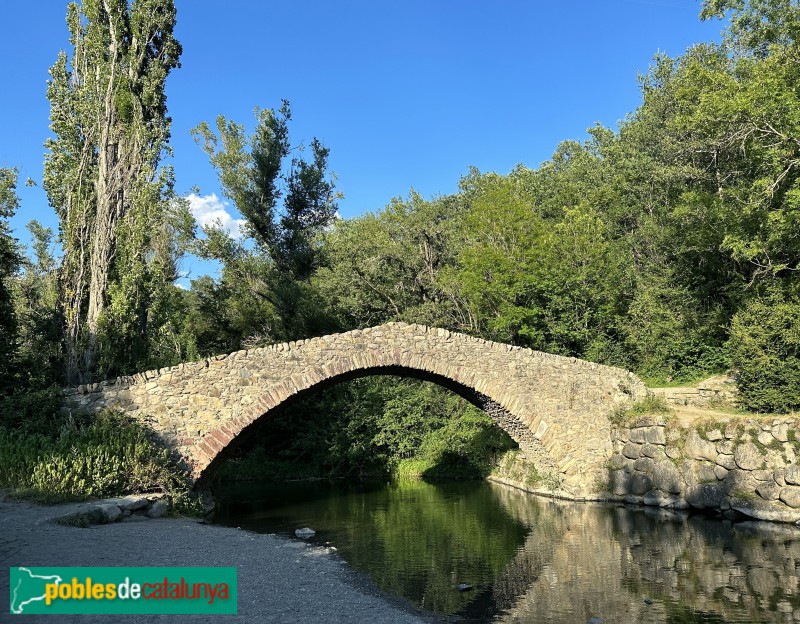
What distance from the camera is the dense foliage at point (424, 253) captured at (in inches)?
575

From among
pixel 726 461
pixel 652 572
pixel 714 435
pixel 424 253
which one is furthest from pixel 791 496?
pixel 424 253

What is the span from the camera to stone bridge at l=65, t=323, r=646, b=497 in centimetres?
1259

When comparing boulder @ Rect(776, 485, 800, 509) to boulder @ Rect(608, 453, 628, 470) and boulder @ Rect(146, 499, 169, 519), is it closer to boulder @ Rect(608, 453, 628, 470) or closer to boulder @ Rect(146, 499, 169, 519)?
boulder @ Rect(608, 453, 628, 470)

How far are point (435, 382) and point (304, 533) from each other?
5792 millimetres

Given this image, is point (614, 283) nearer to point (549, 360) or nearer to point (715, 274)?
point (715, 274)

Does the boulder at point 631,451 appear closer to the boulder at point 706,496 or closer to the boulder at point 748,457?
the boulder at point 706,496

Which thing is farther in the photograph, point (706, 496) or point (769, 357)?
point (769, 357)

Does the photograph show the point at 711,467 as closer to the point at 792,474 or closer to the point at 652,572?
the point at 792,474

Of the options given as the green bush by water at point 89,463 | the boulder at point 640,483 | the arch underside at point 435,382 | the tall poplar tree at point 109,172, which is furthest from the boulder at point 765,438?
the tall poplar tree at point 109,172

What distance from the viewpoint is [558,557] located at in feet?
30.6

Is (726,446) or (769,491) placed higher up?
(726,446)

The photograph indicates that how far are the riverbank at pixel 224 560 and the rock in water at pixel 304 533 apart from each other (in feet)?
4.13

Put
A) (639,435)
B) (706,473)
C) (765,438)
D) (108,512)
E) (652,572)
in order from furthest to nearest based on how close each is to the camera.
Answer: (639,435) → (706,473) → (765,438) → (108,512) → (652,572)

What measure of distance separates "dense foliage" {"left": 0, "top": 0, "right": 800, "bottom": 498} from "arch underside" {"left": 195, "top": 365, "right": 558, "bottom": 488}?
3.42 meters
